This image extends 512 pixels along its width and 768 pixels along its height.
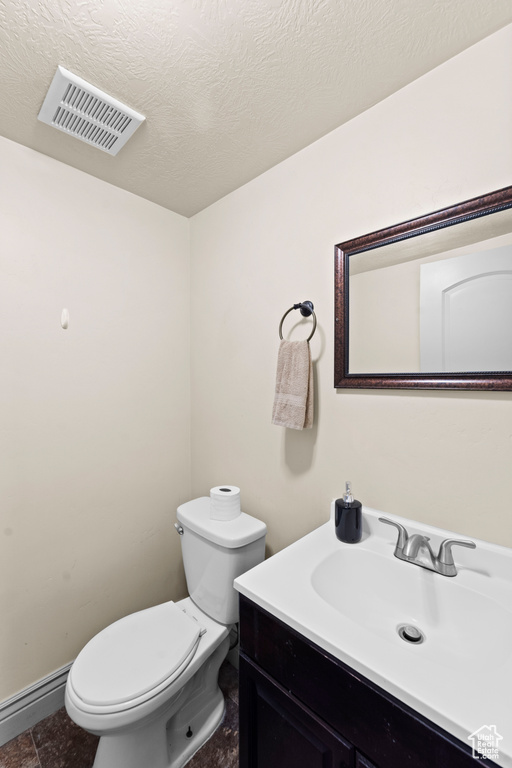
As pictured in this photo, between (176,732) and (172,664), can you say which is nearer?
(172,664)

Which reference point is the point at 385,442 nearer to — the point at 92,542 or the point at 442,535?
the point at 442,535

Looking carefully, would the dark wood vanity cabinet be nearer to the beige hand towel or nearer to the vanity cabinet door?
the vanity cabinet door

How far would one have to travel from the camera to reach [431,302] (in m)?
1.01

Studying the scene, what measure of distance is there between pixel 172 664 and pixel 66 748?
25.3 inches

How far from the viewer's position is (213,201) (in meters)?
1.72

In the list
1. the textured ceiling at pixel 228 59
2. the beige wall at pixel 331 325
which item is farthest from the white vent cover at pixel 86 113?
the beige wall at pixel 331 325

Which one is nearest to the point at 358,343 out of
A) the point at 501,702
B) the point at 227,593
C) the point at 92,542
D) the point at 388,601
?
the point at 388,601

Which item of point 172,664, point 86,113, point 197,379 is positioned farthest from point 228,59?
point 172,664

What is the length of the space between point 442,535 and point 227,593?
83 cm

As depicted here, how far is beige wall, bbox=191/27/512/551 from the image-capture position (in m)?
Answer: 0.92

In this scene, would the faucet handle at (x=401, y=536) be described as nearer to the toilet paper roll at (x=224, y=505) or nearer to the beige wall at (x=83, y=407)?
the toilet paper roll at (x=224, y=505)

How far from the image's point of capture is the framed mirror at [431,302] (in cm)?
89

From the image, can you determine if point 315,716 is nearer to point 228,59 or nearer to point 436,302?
point 436,302

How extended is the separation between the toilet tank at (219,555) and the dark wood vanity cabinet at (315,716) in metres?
0.41
